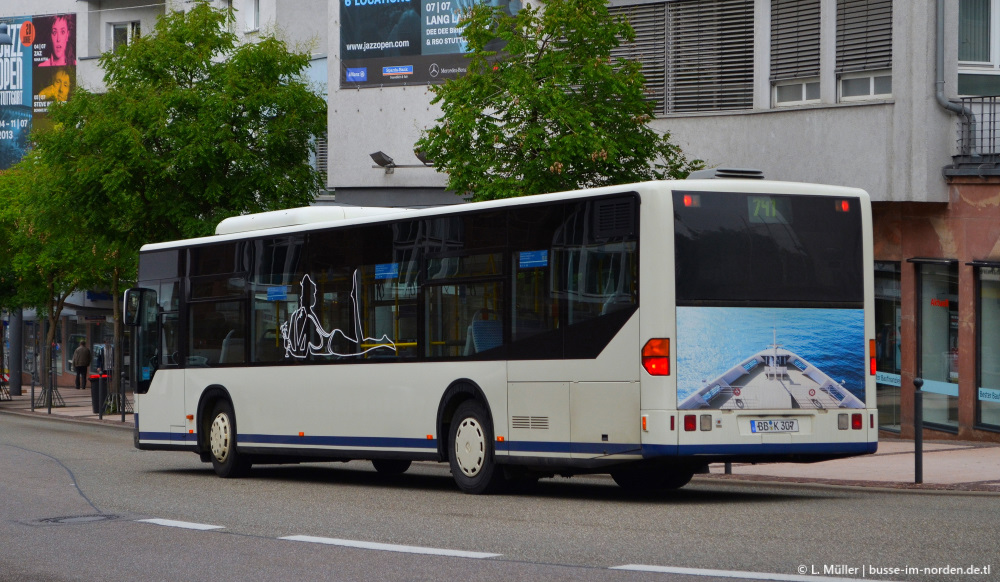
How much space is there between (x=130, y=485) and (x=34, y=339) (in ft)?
146

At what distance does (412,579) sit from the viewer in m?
8.41

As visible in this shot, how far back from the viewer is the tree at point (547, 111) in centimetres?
1952

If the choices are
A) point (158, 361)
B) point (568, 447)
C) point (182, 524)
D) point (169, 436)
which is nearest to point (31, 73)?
point (158, 361)

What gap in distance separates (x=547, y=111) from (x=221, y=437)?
611 cm

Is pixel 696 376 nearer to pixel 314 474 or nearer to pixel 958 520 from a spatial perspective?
pixel 958 520

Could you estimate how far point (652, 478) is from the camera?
14.3m

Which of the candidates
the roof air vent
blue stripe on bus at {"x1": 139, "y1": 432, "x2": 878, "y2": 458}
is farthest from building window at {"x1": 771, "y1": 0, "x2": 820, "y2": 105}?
blue stripe on bus at {"x1": 139, "y1": 432, "x2": 878, "y2": 458}

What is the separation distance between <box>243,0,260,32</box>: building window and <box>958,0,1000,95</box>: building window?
23575 millimetres

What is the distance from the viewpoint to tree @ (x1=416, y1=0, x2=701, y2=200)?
19.5 meters

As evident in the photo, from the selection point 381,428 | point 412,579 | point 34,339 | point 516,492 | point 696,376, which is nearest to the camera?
point 412,579

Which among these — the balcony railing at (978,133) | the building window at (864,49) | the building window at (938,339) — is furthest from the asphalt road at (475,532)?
the building window at (864,49)

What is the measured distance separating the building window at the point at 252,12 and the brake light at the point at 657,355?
30.3 meters

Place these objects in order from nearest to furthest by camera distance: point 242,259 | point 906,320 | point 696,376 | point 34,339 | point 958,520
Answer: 1. point 958,520
2. point 696,376
3. point 242,259
4. point 906,320
5. point 34,339

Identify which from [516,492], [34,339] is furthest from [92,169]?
[34,339]
